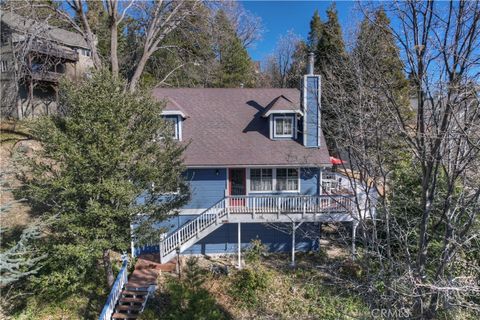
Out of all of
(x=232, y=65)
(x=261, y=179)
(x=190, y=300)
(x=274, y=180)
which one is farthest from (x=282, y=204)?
(x=232, y=65)

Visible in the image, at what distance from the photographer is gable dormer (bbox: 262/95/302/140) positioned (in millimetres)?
13562

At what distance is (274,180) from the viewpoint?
44.9 ft

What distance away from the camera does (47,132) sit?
791cm

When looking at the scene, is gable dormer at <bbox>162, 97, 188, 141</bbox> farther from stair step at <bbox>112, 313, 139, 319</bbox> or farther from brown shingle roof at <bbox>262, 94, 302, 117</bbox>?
stair step at <bbox>112, 313, 139, 319</bbox>

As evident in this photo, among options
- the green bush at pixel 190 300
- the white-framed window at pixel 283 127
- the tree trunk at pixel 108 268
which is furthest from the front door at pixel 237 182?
the tree trunk at pixel 108 268

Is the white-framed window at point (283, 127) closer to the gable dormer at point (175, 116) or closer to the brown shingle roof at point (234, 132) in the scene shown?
the brown shingle roof at point (234, 132)

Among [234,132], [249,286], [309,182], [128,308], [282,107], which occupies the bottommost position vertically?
[249,286]

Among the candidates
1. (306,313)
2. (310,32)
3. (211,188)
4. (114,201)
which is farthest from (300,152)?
(310,32)

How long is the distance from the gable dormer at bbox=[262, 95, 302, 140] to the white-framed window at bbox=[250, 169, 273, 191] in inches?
64.8

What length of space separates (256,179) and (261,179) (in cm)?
22

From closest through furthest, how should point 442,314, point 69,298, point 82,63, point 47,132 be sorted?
point 442,314 → point 47,132 → point 69,298 → point 82,63

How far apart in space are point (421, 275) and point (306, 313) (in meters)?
6.22

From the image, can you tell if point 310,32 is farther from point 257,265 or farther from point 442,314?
point 442,314

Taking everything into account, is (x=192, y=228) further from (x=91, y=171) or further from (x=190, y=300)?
(x=91, y=171)
